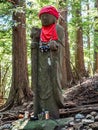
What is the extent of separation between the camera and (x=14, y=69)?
994 centimetres

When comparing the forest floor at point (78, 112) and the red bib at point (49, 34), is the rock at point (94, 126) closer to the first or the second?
the forest floor at point (78, 112)

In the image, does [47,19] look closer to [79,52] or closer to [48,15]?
[48,15]

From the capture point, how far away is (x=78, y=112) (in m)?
7.03

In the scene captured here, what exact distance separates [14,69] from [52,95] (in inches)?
132

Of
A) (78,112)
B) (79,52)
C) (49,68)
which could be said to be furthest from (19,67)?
(79,52)

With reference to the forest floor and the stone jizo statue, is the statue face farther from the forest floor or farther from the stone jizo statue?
the forest floor

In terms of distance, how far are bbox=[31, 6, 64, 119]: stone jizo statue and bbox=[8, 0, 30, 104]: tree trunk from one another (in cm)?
276

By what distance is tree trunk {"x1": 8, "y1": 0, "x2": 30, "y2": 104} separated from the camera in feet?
31.7

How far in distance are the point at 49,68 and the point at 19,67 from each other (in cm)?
323

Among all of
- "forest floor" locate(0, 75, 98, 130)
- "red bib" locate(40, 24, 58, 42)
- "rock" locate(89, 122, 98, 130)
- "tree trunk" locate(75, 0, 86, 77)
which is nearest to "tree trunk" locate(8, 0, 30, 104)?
"forest floor" locate(0, 75, 98, 130)

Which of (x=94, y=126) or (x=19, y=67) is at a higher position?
(x=19, y=67)

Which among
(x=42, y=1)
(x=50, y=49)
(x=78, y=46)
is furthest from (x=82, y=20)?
(x=50, y=49)

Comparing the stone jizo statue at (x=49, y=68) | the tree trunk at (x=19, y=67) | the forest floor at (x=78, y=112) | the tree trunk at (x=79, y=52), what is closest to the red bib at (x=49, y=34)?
the stone jizo statue at (x=49, y=68)

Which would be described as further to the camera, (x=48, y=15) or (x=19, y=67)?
(x=19, y=67)
